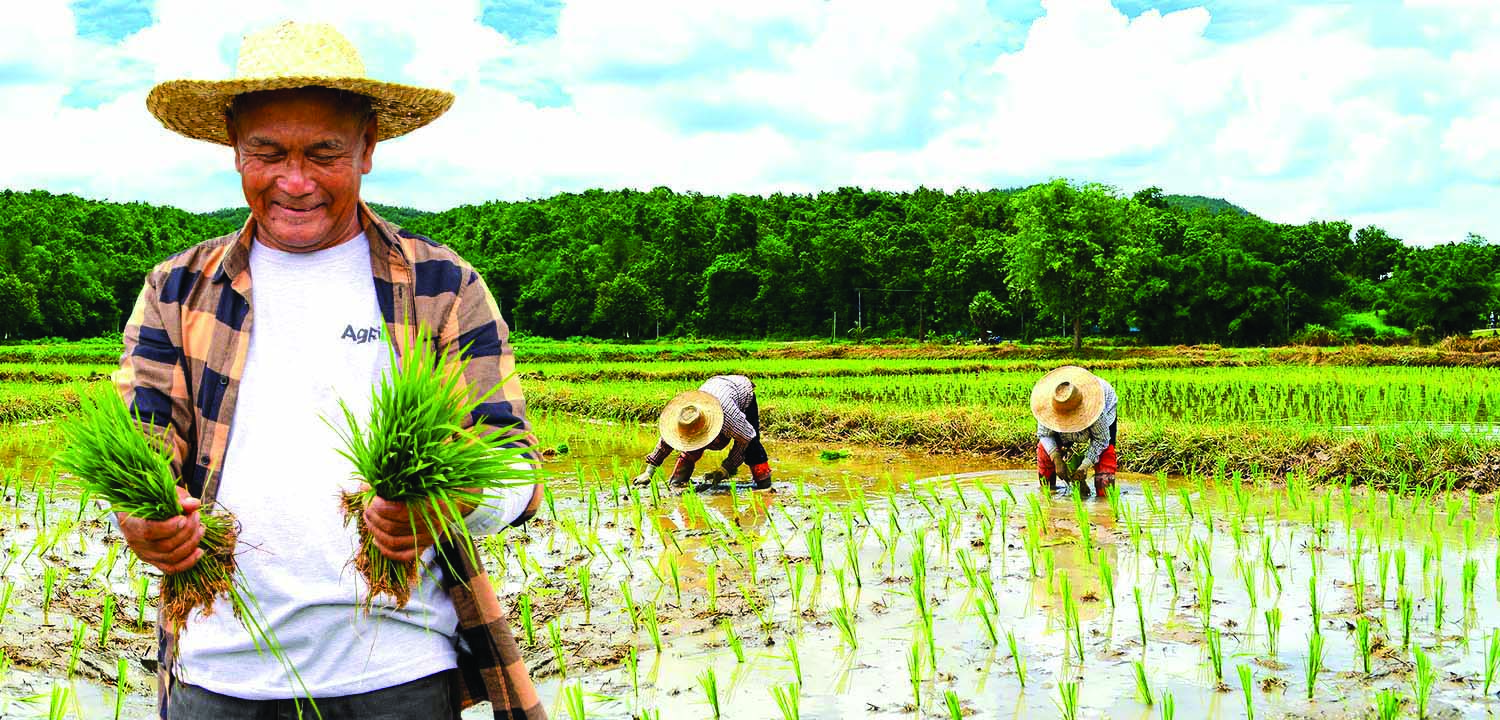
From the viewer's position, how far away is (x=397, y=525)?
158 centimetres

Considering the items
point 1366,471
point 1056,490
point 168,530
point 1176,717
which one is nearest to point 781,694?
point 1176,717

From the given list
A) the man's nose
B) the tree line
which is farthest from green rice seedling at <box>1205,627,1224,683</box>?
the tree line

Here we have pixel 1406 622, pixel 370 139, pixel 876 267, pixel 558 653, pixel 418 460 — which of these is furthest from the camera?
pixel 876 267

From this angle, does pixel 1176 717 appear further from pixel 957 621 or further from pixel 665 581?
pixel 665 581

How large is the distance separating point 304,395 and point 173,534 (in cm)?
26

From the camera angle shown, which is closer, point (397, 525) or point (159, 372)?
point (397, 525)

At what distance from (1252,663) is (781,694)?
1.69 meters

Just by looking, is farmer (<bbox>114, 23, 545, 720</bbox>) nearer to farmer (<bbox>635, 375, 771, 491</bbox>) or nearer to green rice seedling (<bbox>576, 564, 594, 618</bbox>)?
green rice seedling (<bbox>576, 564, 594, 618</bbox>)

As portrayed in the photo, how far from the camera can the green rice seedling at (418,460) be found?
5.11ft

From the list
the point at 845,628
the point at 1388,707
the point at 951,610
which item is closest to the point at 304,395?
the point at 845,628

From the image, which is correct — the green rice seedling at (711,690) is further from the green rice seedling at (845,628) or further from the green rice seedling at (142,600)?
the green rice seedling at (142,600)

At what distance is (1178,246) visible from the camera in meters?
43.7

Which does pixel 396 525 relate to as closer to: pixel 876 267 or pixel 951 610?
A: pixel 951 610

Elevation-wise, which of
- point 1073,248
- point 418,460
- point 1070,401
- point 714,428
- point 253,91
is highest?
point 1073,248
